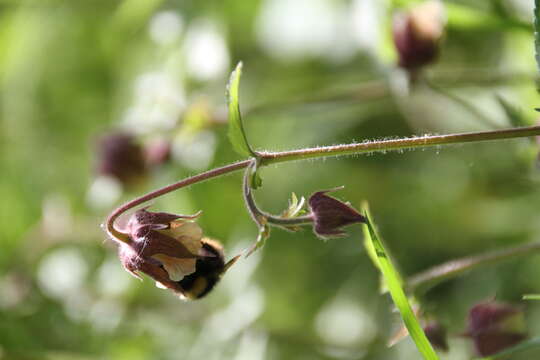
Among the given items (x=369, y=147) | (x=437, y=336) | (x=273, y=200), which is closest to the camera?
(x=369, y=147)

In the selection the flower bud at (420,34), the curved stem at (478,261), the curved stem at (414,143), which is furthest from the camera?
the flower bud at (420,34)

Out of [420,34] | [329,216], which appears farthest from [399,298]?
[420,34]

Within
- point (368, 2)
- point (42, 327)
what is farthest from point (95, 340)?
point (368, 2)

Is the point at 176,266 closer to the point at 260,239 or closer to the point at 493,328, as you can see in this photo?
the point at 260,239

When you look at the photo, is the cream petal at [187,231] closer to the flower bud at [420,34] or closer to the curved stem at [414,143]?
the curved stem at [414,143]

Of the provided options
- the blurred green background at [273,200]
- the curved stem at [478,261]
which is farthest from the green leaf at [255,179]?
the blurred green background at [273,200]

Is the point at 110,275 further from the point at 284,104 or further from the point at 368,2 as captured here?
the point at 368,2
